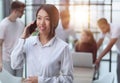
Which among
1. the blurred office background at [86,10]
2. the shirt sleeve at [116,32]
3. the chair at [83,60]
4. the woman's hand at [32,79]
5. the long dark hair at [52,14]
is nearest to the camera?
the woman's hand at [32,79]

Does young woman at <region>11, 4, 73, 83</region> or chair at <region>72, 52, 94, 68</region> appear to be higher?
young woman at <region>11, 4, 73, 83</region>

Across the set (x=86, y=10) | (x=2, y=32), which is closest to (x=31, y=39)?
(x=2, y=32)

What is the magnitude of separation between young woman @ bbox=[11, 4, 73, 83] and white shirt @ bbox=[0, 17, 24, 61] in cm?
179

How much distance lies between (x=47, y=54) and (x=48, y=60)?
0.03 metres

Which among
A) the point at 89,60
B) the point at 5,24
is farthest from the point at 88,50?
the point at 5,24

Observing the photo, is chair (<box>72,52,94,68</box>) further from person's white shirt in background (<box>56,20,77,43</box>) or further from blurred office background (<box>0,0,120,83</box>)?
blurred office background (<box>0,0,120,83</box>)

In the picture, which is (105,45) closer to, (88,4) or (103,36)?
(103,36)

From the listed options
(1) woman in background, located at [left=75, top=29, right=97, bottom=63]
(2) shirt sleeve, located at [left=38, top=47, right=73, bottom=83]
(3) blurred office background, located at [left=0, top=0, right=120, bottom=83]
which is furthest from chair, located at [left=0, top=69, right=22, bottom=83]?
(3) blurred office background, located at [left=0, top=0, right=120, bottom=83]

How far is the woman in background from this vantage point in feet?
13.2

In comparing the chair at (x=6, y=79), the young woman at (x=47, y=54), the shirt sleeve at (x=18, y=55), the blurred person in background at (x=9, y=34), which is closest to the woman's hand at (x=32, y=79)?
the young woman at (x=47, y=54)

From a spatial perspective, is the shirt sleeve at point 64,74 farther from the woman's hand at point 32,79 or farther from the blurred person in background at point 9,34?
the blurred person in background at point 9,34

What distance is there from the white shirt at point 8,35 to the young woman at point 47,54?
70.7 inches

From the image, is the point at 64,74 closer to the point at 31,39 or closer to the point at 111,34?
the point at 31,39

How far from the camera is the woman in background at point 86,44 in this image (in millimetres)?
4012
